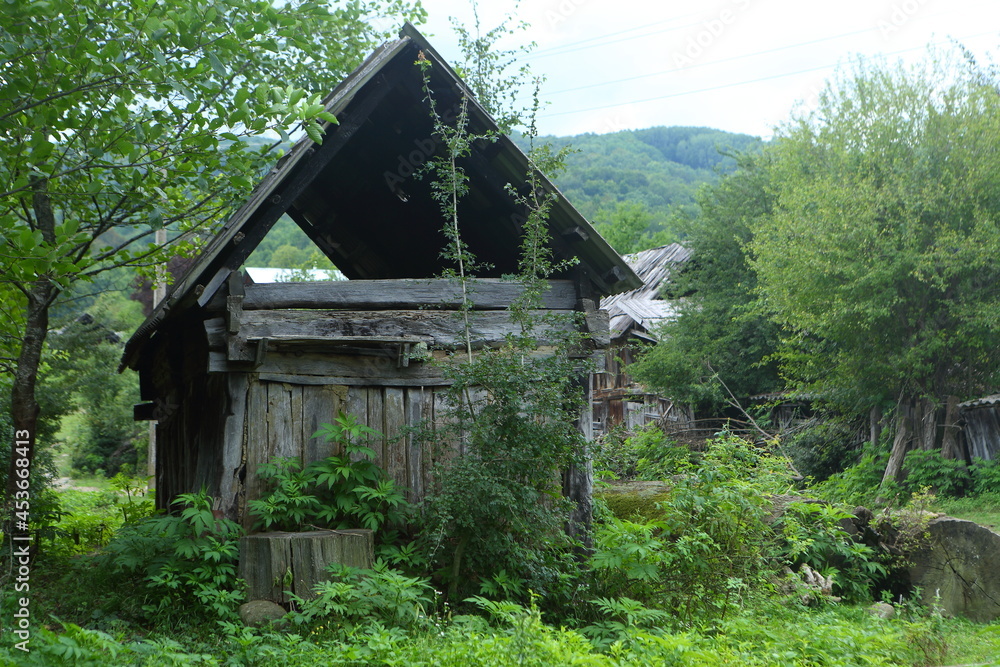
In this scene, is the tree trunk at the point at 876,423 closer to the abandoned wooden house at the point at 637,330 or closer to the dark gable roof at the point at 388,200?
the abandoned wooden house at the point at 637,330

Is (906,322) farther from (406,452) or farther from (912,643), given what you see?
(406,452)

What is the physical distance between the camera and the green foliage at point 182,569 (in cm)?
570

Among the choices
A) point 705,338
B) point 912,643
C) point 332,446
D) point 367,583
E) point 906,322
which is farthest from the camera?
point 705,338

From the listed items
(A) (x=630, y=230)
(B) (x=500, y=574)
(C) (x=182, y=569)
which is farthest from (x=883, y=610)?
(A) (x=630, y=230)

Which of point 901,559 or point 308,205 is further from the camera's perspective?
point 308,205

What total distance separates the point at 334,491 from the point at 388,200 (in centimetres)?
389

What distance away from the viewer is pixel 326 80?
10.1 metres

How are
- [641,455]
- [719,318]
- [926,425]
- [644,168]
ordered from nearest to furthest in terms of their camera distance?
[926,425], [641,455], [719,318], [644,168]

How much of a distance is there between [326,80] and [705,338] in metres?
13.9

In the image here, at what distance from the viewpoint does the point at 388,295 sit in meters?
7.09

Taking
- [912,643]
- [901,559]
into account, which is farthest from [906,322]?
[912,643]

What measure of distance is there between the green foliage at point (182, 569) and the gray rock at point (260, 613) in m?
0.08

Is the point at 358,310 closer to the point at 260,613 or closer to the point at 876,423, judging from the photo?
the point at 260,613

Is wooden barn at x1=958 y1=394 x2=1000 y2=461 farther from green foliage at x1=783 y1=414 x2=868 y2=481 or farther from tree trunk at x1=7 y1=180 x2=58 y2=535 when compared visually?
tree trunk at x1=7 y1=180 x2=58 y2=535
